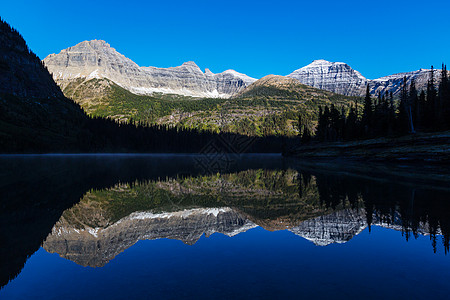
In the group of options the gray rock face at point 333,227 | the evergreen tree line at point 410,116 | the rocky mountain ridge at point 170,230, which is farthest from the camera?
the evergreen tree line at point 410,116

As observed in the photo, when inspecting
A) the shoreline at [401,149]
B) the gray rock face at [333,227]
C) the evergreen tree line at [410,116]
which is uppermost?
the evergreen tree line at [410,116]

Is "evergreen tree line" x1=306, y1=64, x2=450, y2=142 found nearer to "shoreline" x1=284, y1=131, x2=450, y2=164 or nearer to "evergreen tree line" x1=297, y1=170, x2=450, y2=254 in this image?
"shoreline" x1=284, y1=131, x2=450, y2=164

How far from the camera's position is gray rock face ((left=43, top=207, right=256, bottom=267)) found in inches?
464

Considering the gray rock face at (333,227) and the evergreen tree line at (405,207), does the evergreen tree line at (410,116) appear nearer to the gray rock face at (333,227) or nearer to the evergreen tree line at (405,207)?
the evergreen tree line at (405,207)

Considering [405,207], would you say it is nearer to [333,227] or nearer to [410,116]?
[333,227]

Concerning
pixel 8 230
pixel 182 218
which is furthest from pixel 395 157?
pixel 8 230

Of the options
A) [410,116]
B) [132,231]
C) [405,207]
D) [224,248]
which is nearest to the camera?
[224,248]

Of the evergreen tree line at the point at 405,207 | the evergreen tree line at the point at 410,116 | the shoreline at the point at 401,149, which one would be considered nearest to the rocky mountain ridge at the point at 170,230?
the evergreen tree line at the point at 405,207

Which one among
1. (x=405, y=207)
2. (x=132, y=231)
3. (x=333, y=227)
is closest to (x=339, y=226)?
(x=333, y=227)

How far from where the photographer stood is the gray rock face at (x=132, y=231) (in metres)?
11.8

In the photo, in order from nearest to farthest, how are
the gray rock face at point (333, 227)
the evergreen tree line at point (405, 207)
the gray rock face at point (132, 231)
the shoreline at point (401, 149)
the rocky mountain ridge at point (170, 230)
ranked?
1. the gray rock face at point (132, 231)
2. the rocky mountain ridge at point (170, 230)
3. the gray rock face at point (333, 227)
4. the evergreen tree line at point (405, 207)
5. the shoreline at point (401, 149)

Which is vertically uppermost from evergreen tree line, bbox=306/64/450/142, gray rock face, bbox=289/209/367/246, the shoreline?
evergreen tree line, bbox=306/64/450/142

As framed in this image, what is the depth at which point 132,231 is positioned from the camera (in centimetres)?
1464

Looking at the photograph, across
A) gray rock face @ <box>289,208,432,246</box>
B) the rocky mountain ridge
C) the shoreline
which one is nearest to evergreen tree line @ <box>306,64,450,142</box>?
the shoreline
